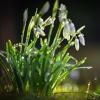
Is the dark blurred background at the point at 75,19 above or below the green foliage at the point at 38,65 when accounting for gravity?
above

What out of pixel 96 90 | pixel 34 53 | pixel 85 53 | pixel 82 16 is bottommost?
pixel 96 90

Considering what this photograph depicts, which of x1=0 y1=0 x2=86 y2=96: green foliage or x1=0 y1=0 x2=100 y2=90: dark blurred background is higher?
x1=0 y1=0 x2=100 y2=90: dark blurred background

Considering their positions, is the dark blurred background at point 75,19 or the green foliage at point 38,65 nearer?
the green foliage at point 38,65

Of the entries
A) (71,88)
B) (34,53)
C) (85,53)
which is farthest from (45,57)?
(85,53)

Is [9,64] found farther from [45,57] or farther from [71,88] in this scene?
[71,88]

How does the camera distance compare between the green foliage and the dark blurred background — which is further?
the dark blurred background

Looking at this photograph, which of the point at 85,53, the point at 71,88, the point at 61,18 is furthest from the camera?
the point at 85,53

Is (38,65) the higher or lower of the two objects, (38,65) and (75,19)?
the lower

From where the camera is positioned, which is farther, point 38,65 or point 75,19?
point 75,19
